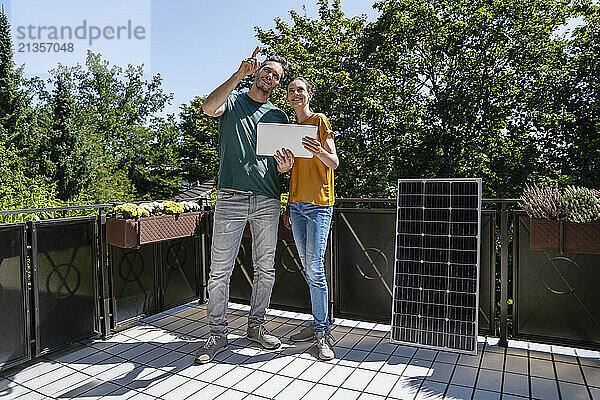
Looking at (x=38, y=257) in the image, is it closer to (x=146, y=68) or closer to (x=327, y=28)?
(x=327, y=28)

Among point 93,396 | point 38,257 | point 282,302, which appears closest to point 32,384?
point 93,396

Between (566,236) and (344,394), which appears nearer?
(344,394)

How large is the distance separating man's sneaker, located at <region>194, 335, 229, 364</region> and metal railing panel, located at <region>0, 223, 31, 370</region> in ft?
3.23

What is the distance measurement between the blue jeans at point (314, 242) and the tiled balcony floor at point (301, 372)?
31cm

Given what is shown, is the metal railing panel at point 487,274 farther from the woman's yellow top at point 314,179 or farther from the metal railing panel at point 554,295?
the woman's yellow top at point 314,179

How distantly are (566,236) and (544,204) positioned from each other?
8.5 inches

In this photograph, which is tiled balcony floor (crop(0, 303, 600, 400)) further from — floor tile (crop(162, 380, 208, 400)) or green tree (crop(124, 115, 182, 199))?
green tree (crop(124, 115, 182, 199))

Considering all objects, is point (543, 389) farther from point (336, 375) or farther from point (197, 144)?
point (197, 144)

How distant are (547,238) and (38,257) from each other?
9.78ft

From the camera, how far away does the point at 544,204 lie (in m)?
Result: 2.52

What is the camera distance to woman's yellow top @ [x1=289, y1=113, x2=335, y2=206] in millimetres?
2701

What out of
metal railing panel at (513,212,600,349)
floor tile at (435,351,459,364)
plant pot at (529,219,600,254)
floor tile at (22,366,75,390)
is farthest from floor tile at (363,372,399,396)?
floor tile at (22,366,75,390)

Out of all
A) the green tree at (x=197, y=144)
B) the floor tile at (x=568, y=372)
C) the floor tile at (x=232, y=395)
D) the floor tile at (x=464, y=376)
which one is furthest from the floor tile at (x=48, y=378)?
the green tree at (x=197, y=144)

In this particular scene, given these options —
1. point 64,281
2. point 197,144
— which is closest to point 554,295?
point 64,281
